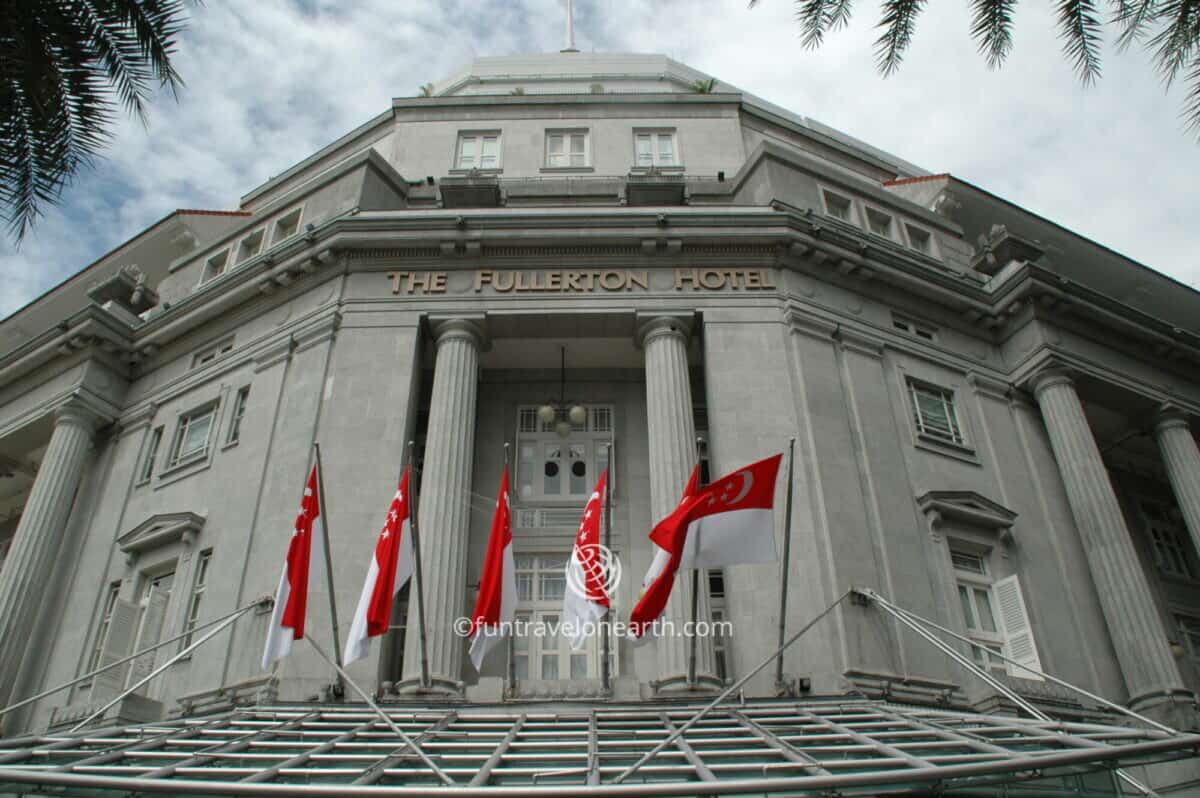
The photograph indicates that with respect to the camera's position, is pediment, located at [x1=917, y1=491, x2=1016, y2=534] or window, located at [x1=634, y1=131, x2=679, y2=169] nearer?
pediment, located at [x1=917, y1=491, x2=1016, y2=534]

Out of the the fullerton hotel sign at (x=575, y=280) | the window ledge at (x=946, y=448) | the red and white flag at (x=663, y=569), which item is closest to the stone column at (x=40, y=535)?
the the fullerton hotel sign at (x=575, y=280)

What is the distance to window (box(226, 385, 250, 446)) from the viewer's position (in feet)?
76.8

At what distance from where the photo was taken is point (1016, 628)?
2019cm

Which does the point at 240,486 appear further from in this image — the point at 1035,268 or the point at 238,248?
the point at 1035,268

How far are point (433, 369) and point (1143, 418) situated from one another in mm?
19921

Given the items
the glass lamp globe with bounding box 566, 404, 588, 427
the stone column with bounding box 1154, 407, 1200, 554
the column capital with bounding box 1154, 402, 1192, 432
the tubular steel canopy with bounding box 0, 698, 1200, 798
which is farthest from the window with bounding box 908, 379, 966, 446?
the tubular steel canopy with bounding box 0, 698, 1200, 798

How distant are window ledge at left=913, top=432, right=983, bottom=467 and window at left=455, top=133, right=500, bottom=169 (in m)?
15.6

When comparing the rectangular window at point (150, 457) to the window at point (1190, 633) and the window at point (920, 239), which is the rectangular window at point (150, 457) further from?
the window at point (1190, 633)

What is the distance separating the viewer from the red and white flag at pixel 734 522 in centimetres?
1411

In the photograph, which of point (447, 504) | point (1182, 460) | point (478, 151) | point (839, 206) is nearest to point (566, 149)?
point (478, 151)

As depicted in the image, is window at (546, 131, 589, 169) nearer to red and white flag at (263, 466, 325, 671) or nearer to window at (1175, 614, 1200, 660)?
red and white flag at (263, 466, 325, 671)

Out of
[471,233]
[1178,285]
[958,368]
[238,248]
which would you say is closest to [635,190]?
[471,233]

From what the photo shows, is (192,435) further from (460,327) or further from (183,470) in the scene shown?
(460,327)

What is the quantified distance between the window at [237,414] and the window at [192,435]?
898 mm
